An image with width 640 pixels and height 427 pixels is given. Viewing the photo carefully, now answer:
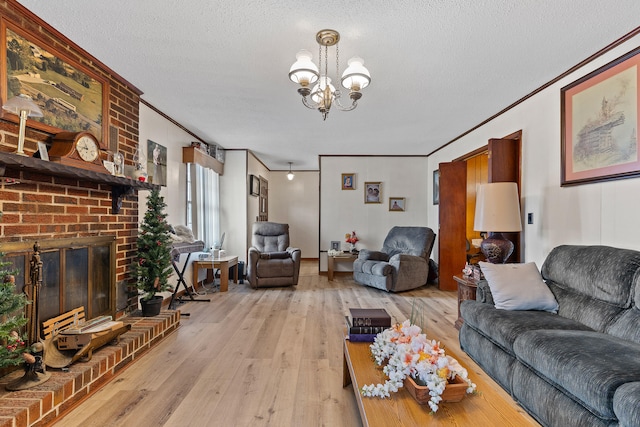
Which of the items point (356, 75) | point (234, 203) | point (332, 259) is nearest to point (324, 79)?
point (356, 75)

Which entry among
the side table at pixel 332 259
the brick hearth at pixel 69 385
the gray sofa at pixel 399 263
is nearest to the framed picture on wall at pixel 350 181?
the gray sofa at pixel 399 263

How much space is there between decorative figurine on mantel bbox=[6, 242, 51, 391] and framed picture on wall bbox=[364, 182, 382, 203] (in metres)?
5.21

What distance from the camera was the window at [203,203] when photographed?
495 centimetres

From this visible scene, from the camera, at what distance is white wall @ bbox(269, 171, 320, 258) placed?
28.9ft

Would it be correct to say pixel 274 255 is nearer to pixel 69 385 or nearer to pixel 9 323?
pixel 69 385

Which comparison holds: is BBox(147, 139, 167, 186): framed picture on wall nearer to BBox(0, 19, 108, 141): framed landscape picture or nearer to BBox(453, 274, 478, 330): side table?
BBox(0, 19, 108, 141): framed landscape picture

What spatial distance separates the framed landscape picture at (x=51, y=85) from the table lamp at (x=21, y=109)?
123 millimetres

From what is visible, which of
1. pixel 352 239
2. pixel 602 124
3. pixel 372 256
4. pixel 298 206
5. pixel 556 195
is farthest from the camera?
pixel 298 206

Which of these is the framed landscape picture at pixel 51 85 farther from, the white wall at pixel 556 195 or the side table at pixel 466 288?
the white wall at pixel 556 195

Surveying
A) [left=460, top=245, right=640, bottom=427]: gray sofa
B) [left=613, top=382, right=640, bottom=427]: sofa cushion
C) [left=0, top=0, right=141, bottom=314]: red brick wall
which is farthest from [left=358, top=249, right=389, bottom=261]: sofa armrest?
[left=613, top=382, right=640, bottom=427]: sofa cushion

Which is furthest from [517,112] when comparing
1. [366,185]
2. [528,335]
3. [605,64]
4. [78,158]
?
[78,158]

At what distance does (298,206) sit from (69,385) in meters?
7.11

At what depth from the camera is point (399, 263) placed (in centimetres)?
495

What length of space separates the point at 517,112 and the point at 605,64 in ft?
3.65
